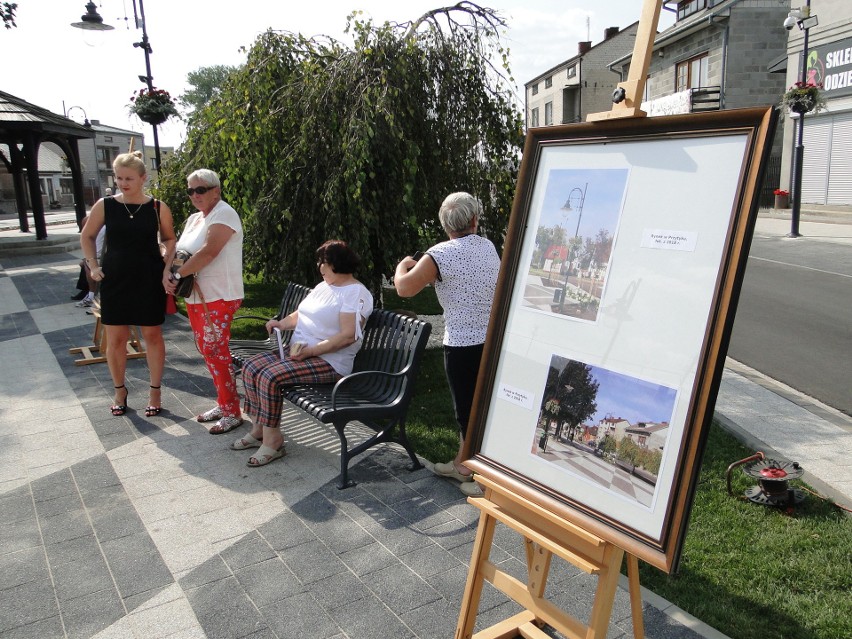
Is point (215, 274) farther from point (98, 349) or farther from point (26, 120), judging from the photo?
point (26, 120)

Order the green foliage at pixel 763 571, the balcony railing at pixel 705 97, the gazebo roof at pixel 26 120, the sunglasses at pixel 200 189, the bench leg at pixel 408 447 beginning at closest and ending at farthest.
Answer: the green foliage at pixel 763 571 → the bench leg at pixel 408 447 → the sunglasses at pixel 200 189 → the gazebo roof at pixel 26 120 → the balcony railing at pixel 705 97

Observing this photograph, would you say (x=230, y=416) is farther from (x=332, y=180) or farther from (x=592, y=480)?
(x=592, y=480)

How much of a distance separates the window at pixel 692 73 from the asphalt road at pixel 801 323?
55.6ft

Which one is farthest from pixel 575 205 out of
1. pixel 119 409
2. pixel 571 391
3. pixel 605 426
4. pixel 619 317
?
pixel 119 409

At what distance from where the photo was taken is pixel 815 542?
133 inches

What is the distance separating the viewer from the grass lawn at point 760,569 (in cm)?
280

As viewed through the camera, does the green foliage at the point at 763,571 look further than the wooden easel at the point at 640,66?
Yes

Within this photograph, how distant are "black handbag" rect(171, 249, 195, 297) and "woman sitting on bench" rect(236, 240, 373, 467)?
0.69 metres

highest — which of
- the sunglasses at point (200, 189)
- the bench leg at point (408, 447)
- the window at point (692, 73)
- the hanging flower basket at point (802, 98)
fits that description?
Answer: the window at point (692, 73)

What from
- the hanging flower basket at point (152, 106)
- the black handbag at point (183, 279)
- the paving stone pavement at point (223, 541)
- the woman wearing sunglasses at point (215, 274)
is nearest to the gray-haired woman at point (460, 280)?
the paving stone pavement at point (223, 541)

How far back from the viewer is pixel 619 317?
2.12 m

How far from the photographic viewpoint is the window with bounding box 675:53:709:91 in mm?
29562

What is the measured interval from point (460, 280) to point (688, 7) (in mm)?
34472

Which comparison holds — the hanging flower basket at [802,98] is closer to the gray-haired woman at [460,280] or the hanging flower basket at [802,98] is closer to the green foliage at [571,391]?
the gray-haired woman at [460,280]
